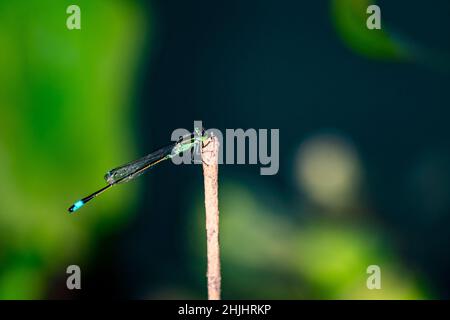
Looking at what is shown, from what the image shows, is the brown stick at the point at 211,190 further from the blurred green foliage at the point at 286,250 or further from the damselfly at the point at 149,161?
the blurred green foliage at the point at 286,250

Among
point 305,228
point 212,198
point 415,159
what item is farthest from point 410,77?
point 212,198

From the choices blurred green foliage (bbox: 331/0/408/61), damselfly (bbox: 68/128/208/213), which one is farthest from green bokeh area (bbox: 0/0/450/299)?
damselfly (bbox: 68/128/208/213)

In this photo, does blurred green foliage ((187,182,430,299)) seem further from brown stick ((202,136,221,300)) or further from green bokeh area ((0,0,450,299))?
brown stick ((202,136,221,300))

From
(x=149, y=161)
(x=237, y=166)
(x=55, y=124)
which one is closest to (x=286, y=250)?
(x=237, y=166)

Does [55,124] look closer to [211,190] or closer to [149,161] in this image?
[149,161]

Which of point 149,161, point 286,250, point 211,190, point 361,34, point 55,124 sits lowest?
point 286,250

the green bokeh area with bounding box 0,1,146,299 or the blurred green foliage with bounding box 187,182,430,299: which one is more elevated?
the green bokeh area with bounding box 0,1,146,299

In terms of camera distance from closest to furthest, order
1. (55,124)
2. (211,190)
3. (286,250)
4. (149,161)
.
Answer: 1. (211,190)
2. (149,161)
3. (55,124)
4. (286,250)

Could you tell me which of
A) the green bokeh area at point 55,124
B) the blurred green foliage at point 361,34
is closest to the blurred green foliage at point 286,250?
the green bokeh area at point 55,124
